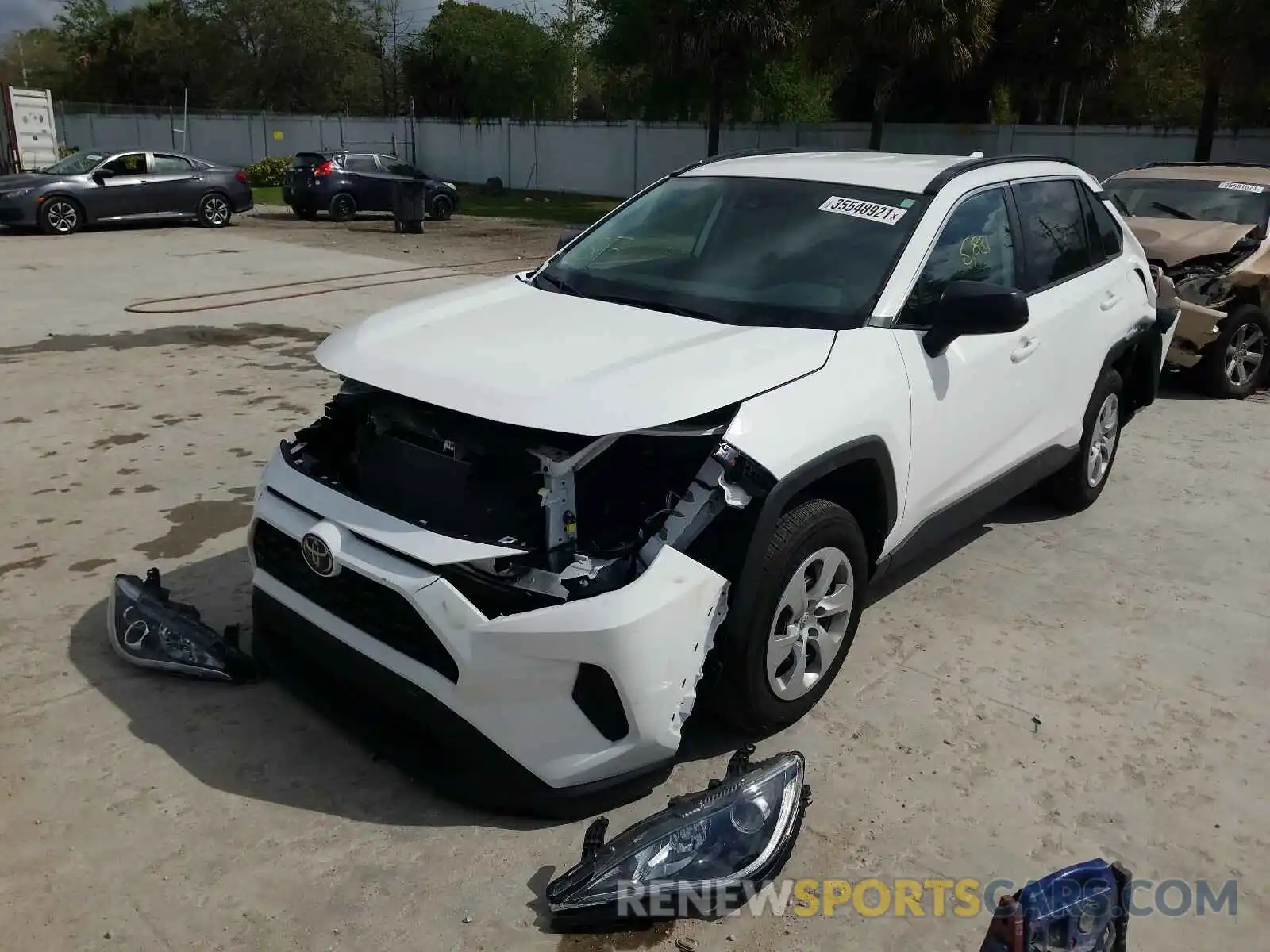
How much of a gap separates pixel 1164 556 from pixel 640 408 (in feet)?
11.1

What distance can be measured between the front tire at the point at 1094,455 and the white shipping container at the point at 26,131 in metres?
24.7

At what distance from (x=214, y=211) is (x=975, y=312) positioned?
→ 18785 mm

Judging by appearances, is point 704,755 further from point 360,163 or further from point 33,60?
point 33,60

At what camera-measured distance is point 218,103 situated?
179ft

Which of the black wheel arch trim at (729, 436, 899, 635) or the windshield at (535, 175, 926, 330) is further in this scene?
the windshield at (535, 175, 926, 330)

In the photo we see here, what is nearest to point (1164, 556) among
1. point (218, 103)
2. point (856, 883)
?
point (856, 883)

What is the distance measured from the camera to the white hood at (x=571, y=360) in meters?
2.89

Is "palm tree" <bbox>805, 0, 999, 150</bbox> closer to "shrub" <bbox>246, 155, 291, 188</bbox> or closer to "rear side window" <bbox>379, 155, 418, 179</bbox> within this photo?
"rear side window" <bbox>379, 155, 418, 179</bbox>

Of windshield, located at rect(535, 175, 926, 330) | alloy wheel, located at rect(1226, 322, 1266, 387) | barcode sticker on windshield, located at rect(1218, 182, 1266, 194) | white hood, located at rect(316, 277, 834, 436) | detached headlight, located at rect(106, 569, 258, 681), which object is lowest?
detached headlight, located at rect(106, 569, 258, 681)

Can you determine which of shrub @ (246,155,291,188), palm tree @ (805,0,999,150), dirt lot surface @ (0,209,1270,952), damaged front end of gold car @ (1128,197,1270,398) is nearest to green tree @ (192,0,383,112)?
shrub @ (246,155,291,188)

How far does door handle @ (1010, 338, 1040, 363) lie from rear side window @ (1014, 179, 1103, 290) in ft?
0.84

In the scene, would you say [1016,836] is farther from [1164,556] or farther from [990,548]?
[1164,556]

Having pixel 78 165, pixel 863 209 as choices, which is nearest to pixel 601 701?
pixel 863 209

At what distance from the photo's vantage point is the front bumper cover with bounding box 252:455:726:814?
274cm
